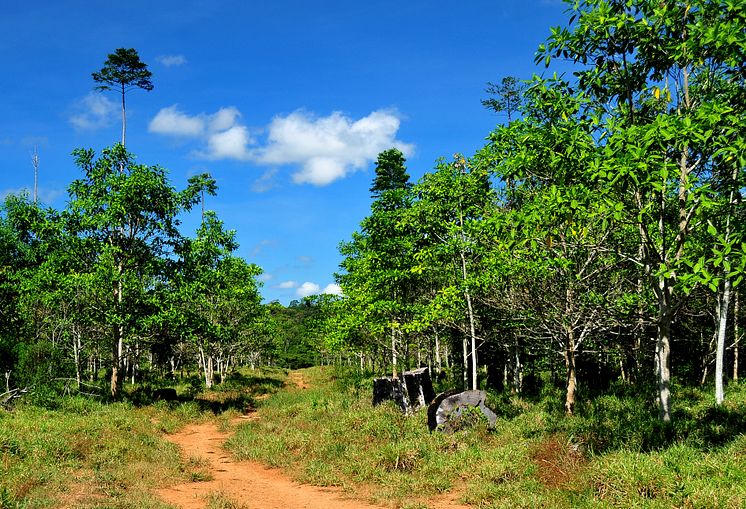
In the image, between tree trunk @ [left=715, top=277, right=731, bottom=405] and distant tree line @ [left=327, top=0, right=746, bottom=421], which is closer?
distant tree line @ [left=327, top=0, right=746, bottom=421]

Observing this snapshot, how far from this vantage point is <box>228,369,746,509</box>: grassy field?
32.4 feet

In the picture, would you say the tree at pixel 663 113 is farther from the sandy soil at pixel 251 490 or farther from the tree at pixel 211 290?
the tree at pixel 211 290

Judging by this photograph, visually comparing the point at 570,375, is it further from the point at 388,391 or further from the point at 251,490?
the point at 251,490

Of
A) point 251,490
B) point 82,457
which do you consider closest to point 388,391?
point 251,490

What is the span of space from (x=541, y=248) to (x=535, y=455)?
6.62 metres

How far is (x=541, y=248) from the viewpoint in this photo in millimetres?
16625

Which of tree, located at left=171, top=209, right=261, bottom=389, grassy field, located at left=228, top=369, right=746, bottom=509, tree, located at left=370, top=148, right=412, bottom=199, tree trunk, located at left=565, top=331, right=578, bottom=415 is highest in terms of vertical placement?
tree, located at left=370, top=148, right=412, bottom=199

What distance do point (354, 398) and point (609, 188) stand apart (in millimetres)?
18605

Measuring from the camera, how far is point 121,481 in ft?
43.1

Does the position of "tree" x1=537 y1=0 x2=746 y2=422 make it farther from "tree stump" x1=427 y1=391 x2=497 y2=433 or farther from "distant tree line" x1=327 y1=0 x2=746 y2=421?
"tree stump" x1=427 y1=391 x2=497 y2=433

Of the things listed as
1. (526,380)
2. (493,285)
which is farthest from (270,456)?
(526,380)

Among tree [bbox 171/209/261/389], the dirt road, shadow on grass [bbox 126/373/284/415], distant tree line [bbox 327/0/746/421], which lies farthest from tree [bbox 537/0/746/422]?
shadow on grass [bbox 126/373/284/415]

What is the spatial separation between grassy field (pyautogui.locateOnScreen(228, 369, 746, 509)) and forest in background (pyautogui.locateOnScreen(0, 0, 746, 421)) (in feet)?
4.48

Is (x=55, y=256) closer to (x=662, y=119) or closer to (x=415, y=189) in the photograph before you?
(x=415, y=189)
